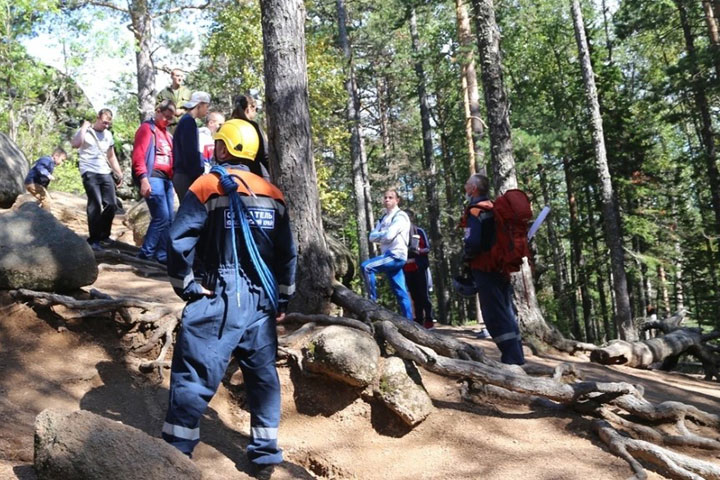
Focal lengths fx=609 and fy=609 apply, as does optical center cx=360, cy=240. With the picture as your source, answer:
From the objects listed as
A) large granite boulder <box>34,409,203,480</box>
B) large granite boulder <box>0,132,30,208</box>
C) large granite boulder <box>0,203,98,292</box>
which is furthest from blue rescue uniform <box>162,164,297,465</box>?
large granite boulder <box>0,132,30,208</box>

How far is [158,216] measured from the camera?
8.19m

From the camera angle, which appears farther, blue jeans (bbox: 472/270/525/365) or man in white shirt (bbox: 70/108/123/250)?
man in white shirt (bbox: 70/108/123/250)

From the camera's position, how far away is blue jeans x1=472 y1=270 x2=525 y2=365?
20.6 ft

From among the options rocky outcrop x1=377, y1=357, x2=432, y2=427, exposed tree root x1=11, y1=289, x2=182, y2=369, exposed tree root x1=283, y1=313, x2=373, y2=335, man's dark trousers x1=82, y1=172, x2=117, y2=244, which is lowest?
rocky outcrop x1=377, y1=357, x2=432, y2=427

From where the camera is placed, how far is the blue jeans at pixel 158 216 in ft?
26.3

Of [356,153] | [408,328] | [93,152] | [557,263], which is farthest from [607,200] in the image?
[557,263]

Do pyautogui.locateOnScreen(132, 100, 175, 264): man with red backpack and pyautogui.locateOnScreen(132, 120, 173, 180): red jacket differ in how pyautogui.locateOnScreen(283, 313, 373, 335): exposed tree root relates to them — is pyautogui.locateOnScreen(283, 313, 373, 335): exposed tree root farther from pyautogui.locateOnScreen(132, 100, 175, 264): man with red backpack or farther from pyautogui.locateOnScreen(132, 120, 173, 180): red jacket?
pyautogui.locateOnScreen(132, 120, 173, 180): red jacket

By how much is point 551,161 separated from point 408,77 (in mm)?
8410

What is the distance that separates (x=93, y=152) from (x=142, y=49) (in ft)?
42.2

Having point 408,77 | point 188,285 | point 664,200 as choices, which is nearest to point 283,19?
point 188,285

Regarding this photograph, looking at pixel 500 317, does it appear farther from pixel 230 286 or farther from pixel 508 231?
pixel 230 286

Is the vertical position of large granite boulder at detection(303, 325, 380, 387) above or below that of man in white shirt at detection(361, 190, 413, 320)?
below

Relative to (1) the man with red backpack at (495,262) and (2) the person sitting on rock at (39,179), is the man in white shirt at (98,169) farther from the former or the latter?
(1) the man with red backpack at (495,262)

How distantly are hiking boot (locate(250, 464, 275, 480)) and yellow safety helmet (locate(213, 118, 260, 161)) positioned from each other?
2.21m
